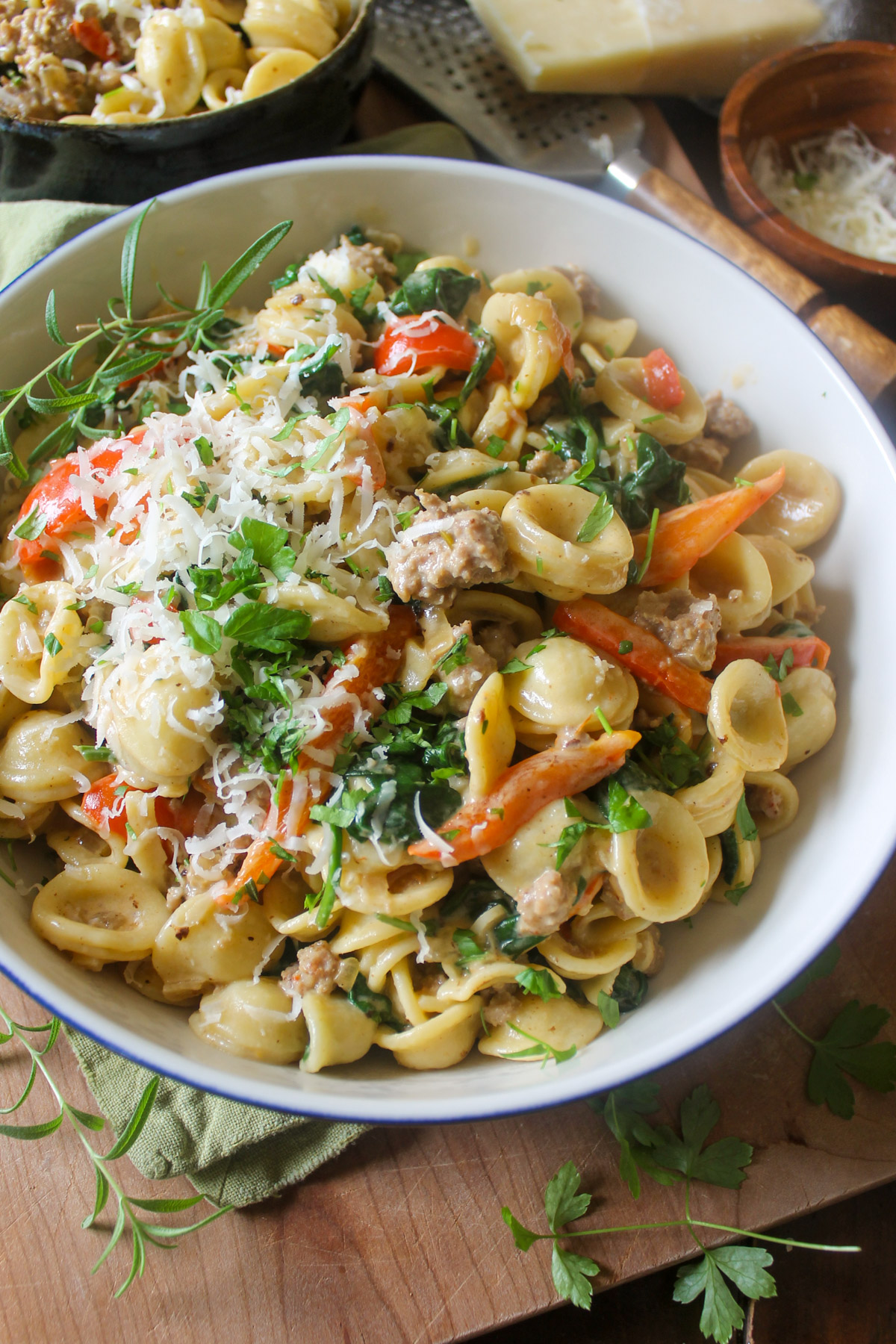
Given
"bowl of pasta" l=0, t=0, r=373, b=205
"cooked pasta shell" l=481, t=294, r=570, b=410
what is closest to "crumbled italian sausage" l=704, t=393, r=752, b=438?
"cooked pasta shell" l=481, t=294, r=570, b=410

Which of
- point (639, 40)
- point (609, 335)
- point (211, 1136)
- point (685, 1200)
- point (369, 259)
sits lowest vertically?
point (685, 1200)

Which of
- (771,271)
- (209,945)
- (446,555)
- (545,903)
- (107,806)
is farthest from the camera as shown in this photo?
(771,271)

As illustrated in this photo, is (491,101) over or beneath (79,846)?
over

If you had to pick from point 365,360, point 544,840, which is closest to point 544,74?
point 365,360

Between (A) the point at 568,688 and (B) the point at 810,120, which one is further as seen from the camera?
(B) the point at 810,120

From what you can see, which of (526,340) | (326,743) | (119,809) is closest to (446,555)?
(326,743)

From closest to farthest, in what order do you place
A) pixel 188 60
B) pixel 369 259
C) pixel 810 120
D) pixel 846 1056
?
1. pixel 846 1056
2. pixel 369 259
3. pixel 188 60
4. pixel 810 120

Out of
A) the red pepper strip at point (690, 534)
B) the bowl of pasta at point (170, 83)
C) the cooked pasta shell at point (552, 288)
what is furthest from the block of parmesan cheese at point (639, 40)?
the red pepper strip at point (690, 534)

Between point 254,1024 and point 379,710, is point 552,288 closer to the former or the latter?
point 379,710
